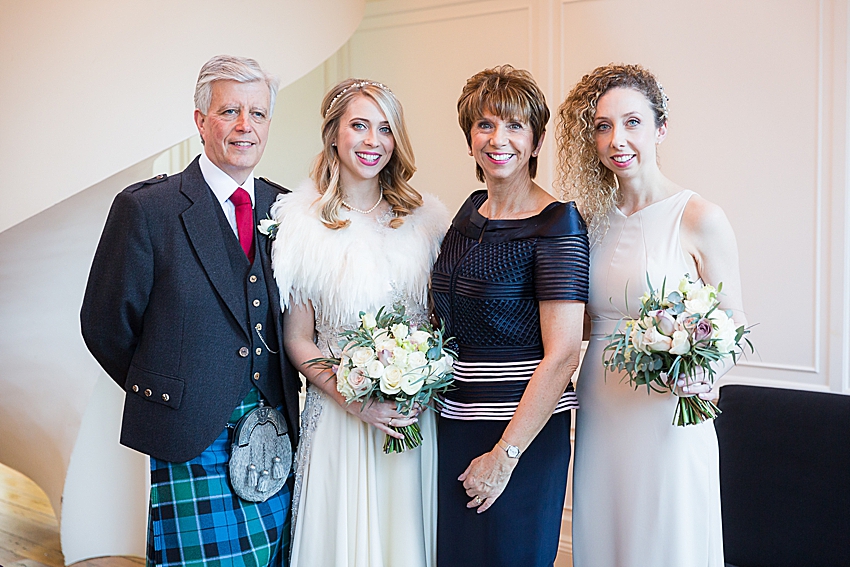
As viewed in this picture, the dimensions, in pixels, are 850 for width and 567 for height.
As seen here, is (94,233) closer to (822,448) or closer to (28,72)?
(28,72)

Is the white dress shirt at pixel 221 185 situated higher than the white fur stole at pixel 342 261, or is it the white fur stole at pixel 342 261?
the white dress shirt at pixel 221 185

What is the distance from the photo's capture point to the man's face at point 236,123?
2248 millimetres

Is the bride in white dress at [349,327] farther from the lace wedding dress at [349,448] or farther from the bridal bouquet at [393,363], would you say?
the bridal bouquet at [393,363]

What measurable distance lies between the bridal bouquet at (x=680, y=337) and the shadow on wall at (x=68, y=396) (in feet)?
8.82

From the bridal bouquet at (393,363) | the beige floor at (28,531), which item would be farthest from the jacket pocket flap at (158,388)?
the beige floor at (28,531)

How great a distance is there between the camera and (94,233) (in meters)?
3.81

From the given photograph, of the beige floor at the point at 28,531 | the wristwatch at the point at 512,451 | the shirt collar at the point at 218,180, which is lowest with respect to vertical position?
the beige floor at the point at 28,531

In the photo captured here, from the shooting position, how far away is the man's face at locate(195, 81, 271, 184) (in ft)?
7.38

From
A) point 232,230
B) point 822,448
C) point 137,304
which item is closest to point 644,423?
point 822,448

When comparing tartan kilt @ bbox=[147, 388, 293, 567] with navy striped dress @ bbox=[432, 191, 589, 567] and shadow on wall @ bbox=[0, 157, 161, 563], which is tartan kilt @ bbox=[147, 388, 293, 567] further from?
shadow on wall @ bbox=[0, 157, 161, 563]

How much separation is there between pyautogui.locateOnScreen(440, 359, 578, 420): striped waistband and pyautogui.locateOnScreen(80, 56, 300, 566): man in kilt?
0.55m

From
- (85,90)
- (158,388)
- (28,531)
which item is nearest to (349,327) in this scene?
(158,388)

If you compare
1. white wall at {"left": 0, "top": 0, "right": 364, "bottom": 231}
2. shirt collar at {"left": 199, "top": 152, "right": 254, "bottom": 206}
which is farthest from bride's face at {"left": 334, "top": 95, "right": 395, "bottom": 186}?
white wall at {"left": 0, "top": 0, "right": 364, "bottom": 231}

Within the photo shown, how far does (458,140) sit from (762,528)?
3041 millimetres
